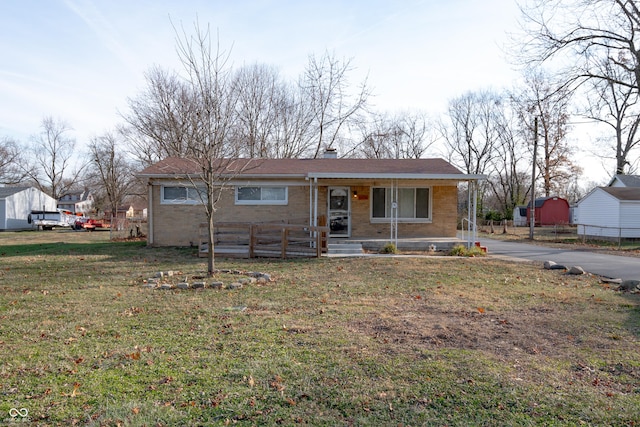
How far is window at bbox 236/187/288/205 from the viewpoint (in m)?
16.3

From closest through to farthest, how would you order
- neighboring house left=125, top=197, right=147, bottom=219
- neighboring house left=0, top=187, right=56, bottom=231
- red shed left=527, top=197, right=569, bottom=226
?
neighboring house left=0, top=187, right=56, bottom=231 < red shed left=527, top=197, right=569, bottom=226 < neighboring house left=125, top=197, right=147, bottom=219

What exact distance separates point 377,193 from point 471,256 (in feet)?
14.2

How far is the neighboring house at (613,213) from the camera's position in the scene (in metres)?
24.8

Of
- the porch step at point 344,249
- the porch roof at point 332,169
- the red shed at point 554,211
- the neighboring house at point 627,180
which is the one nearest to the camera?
the porch step at point 344,249

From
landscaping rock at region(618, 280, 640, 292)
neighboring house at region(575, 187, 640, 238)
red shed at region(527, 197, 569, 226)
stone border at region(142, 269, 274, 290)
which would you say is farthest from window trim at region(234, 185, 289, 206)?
red shed at region(527, 197, 569, 226)

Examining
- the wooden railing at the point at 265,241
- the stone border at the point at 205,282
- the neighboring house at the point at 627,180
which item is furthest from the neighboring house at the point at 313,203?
the neighboring house at the point at 627,180

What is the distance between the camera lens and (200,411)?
3424 mm

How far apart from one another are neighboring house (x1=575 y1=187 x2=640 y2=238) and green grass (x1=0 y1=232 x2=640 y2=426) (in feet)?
63.1

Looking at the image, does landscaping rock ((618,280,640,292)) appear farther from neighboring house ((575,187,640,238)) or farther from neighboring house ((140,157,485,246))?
neighboring house ((575,187,640,238))

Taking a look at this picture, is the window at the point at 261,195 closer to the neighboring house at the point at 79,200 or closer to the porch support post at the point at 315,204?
the porch support post at the point at 315,204

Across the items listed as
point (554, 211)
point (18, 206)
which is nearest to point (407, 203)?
point (554, 211)

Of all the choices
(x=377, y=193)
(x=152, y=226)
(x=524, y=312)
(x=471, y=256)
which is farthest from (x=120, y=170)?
(x=524, y=312)

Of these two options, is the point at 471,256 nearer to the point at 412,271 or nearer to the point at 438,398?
the point at 412,271

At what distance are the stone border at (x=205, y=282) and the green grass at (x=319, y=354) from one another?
0.96ft
